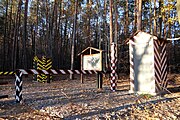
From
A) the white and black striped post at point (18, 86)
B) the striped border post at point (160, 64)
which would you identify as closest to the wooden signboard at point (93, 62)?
the striped border post at point (160, 64)

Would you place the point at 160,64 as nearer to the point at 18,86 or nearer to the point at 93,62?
the point at 93,62

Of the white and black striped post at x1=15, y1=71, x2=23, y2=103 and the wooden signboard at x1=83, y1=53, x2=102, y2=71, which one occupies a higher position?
the wooden signboard at x1=83, y1=53, x2=102, y2=71

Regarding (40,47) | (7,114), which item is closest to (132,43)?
(7,114)

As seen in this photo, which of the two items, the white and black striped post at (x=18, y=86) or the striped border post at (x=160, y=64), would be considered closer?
the white and black striped post at (x=18, y=86)

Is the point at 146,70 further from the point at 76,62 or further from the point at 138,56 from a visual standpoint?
the point at 76,62

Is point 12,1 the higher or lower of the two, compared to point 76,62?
higher

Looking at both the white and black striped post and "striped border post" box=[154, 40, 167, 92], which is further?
"striped border post" box=[154, 40, 167, 92]

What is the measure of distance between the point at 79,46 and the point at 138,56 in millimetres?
26298

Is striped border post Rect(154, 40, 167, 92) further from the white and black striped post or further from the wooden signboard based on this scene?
the white and black striped post

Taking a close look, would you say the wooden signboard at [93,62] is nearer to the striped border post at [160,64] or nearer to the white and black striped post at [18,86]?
the striped border post at [160,64]

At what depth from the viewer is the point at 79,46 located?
34.7m

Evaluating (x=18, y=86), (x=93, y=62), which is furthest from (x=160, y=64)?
(x=18, y=86)

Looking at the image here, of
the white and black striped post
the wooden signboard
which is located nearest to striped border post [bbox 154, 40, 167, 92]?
the wooden signboard

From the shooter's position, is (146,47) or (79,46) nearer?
(146,47)
